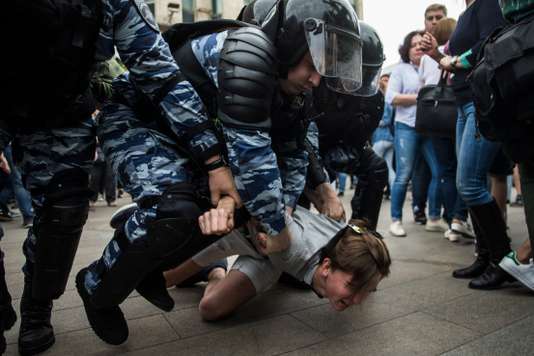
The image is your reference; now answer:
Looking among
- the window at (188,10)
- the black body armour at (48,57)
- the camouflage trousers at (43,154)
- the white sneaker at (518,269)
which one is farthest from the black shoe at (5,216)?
the window at (188,10)

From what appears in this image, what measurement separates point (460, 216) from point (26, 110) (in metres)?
3.07

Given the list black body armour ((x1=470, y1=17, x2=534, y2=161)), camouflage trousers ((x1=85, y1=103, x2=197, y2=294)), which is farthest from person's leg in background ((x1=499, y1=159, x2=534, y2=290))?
camouflage trousers ((x1=85, y1=103, x2=197, y2=294))

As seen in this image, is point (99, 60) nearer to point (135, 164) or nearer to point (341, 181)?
point (135, 164)

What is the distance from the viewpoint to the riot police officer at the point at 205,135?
1.31 meters

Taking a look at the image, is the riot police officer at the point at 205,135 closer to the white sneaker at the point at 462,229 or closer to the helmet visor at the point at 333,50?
the helmet visor at the point at 333,50

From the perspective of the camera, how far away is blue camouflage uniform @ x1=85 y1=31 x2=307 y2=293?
1.34m

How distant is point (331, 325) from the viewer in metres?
1.63

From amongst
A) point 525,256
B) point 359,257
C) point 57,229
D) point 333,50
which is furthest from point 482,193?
point 57,229

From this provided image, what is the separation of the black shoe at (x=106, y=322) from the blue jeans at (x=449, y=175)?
106 inches

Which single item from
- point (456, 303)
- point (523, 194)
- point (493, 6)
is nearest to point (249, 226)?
point (456, 303)

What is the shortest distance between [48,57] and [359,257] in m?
1.18

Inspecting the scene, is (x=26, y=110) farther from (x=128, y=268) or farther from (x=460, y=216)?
(x=460, y=216)

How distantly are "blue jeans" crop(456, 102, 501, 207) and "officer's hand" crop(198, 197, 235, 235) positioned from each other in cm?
133

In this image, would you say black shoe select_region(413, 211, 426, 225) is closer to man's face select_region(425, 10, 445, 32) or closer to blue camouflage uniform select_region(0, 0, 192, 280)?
man's face select_region(425, 10, 445, 32)
